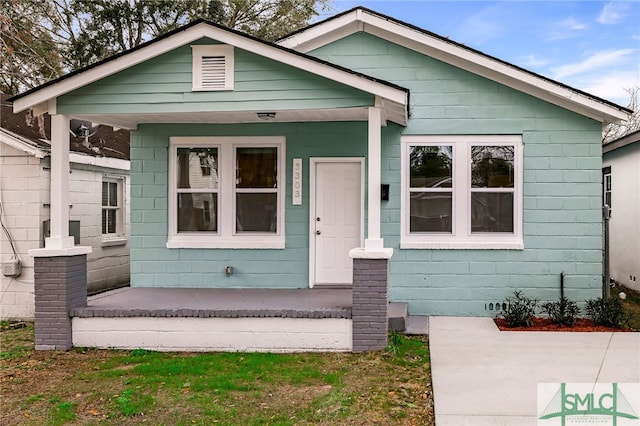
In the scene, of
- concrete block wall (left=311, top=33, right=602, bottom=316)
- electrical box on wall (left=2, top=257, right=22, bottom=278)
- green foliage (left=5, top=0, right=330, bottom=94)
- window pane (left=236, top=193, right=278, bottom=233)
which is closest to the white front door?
concrete block wall (left=311, top=33, right=602, bottom=316)

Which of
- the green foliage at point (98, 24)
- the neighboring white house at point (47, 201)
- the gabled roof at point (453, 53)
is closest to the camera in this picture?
the gabled roof at point (453, 53)

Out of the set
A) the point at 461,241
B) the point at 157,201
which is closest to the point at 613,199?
the point at 461,241

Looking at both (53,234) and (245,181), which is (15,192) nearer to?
(53,234)

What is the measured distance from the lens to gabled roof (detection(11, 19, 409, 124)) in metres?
6.33

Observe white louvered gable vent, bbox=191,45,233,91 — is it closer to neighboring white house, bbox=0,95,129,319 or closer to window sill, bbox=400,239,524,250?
neighboring white house, bbox=0,95,129,319

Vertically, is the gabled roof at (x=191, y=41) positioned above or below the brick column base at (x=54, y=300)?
above

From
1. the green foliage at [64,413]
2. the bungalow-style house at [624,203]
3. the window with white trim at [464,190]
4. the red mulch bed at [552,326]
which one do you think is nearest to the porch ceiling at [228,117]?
the window with white trim at [464,190]

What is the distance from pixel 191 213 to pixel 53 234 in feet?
7.83

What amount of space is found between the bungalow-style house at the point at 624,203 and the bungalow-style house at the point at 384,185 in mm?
3520

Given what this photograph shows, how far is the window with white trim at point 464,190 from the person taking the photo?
8211 mm

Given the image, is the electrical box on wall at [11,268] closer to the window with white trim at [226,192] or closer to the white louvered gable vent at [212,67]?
the window with white trim at [226,192]

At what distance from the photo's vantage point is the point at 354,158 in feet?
27.9

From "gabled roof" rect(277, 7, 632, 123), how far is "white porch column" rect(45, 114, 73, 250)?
11.5 feet

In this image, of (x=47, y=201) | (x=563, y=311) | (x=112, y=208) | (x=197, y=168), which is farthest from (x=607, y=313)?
(x=112, y=208)
